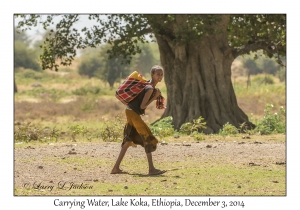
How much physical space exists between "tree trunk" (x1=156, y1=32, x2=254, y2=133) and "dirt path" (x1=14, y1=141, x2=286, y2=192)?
13.9 ft

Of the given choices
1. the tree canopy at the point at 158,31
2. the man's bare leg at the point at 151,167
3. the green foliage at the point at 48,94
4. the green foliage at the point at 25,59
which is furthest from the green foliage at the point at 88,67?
the man's bare leg at the point at 151,167

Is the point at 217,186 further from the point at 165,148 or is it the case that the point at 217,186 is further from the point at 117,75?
the point at 117,75

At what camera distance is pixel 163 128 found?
1589cm

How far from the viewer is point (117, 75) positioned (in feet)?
174

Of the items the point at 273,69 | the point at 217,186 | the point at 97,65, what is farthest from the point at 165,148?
the point at 273,69

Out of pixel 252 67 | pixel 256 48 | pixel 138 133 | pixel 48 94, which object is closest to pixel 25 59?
pixel 252 67

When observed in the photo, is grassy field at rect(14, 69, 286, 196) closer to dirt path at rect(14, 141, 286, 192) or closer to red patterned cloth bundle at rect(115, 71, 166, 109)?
dirt path at rect(14, 141, 286, 192)

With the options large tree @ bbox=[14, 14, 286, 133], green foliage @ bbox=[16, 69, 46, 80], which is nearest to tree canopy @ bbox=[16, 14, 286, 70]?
large tree @ bbox=[14, 14, 286, 133]

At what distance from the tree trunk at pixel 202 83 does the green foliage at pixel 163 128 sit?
0.76 meters

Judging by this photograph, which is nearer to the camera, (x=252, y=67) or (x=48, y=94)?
(x=48, y=94)

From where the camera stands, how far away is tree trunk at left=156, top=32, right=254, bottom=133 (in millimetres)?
17391

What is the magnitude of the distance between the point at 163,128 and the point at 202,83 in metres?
2.34

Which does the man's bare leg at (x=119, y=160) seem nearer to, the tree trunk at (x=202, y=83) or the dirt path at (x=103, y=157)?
the dirt path at (x=103, y=157)

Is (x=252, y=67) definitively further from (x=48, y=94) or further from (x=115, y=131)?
(x=115, y=131)
